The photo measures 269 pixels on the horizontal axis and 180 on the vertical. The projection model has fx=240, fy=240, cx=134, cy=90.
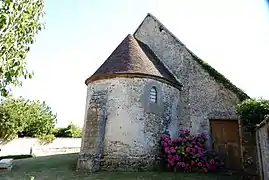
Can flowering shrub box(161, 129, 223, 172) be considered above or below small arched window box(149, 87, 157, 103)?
below

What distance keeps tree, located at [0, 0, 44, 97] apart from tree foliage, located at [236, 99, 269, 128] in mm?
7460

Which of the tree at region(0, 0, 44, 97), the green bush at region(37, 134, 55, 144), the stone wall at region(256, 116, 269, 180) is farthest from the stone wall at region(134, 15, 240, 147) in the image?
the green bush at region(37, 134, 55, 144)

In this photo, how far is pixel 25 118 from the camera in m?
24.9

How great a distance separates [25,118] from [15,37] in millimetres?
22713

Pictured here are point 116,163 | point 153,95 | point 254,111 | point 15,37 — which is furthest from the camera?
point 153,95

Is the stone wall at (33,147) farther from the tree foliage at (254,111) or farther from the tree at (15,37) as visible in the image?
the tree at (15,37)

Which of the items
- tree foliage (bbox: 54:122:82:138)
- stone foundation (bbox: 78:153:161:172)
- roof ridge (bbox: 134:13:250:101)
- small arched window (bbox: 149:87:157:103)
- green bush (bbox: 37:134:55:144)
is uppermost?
roof ridge (bbox: 134:13:250:101)

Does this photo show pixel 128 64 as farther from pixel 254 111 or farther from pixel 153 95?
pixel 254 111

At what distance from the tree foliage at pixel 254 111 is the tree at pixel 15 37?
24.5 feet

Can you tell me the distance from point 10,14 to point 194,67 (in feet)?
35.7

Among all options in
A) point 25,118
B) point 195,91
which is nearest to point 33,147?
point 25,118

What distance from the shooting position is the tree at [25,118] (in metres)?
22.9

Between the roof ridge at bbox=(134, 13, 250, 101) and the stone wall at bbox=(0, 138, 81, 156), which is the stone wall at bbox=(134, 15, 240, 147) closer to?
the roof ridge at bbox=(134, 13, 250, 101)

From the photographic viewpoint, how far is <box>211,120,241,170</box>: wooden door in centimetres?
1183
